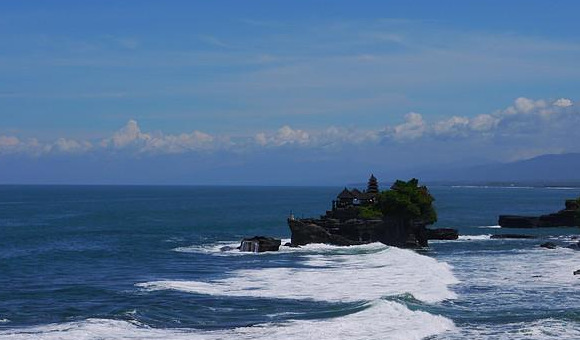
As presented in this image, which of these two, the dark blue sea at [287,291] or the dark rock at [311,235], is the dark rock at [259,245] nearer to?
the dark blue sea at [287,291]

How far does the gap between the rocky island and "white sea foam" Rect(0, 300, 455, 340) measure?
43.5m

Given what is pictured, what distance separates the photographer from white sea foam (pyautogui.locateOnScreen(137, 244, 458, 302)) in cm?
5647

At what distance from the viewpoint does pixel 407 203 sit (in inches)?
3561

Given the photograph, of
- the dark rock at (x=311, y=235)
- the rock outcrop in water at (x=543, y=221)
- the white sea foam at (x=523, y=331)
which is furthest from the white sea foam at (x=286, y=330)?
the rock outcrop in water at (x=543, y=221)

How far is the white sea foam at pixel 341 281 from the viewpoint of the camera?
56.5m

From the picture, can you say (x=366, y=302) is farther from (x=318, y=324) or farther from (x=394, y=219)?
(x=394, y=219)

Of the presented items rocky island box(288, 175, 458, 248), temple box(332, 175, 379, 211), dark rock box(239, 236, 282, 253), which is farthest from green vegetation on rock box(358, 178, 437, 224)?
dark rock box(239, 236, 282, 253)

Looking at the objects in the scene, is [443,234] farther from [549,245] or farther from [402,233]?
[549,245]

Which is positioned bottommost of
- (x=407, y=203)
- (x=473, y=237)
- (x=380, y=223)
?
(x=473, y=237)

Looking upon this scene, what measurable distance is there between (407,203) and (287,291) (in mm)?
35289

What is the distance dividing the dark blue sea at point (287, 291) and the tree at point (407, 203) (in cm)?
438

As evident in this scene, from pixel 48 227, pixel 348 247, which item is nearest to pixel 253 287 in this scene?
pixel 348 247

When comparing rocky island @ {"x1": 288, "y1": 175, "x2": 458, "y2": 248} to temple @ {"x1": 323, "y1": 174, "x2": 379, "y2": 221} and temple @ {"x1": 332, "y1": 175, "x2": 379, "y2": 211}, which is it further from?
temple @ {"x1": 332, "y1": 175, "x2": 379, "y2": 211}

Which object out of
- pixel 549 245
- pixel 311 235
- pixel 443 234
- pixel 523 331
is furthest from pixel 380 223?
pixel 523 331
